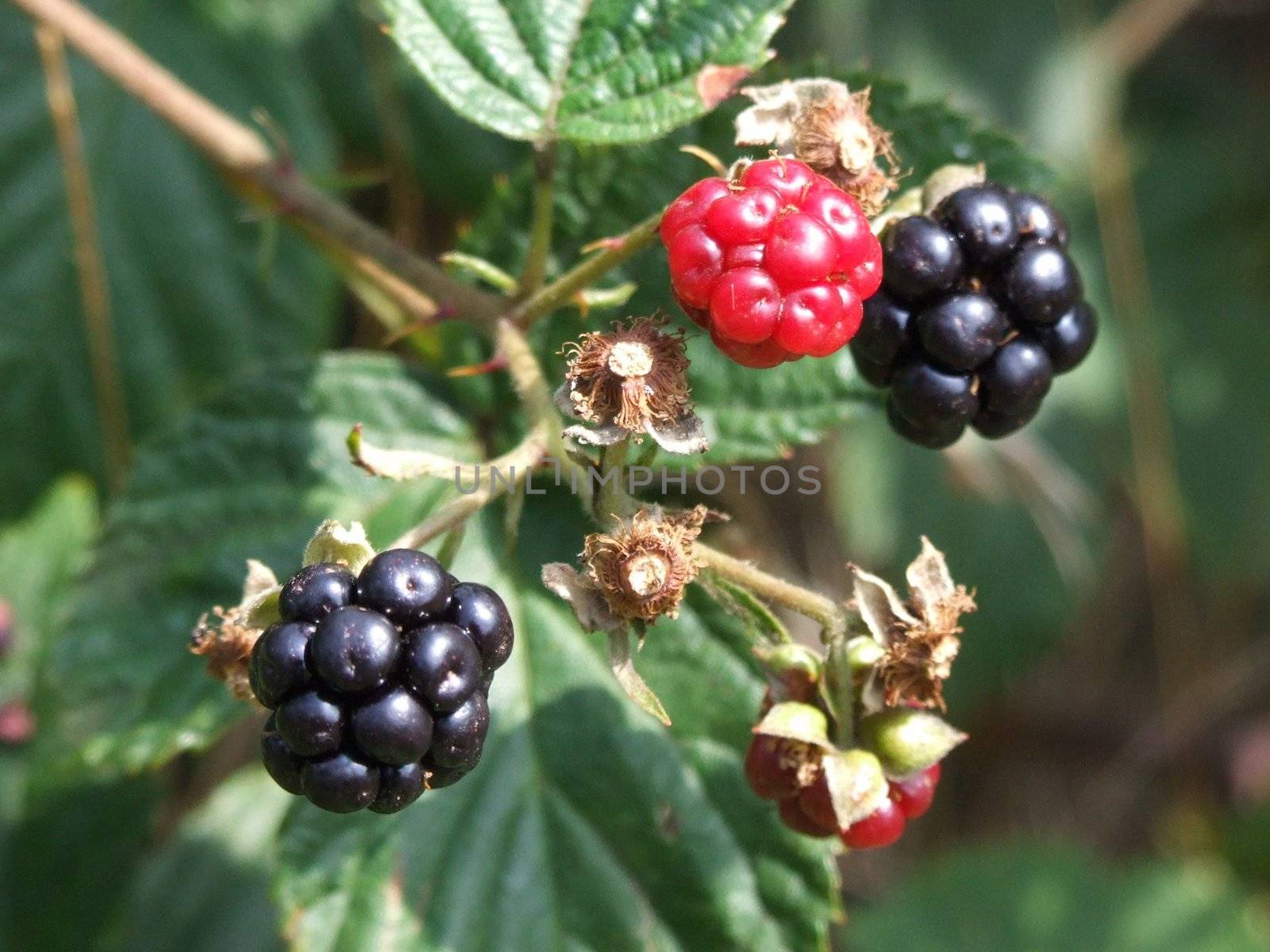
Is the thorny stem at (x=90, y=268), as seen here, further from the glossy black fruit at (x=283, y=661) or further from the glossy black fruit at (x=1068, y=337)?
the glossy black fruit at (x=1068, y=337)

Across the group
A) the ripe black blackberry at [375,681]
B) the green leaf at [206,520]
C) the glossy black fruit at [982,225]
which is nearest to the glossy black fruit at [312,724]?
the ripe black blackberry at [375,681]

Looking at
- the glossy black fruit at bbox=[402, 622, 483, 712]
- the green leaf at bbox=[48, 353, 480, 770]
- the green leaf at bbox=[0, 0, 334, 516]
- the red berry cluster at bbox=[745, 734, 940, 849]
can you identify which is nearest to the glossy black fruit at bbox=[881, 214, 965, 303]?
the red berry cluster at bbox=[745, 734, 940, 849]

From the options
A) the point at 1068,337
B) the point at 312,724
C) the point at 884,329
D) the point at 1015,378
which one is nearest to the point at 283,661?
the point at 312,724

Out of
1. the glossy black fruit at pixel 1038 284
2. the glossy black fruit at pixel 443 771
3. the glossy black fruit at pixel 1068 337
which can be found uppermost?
the glossy black fruit at pixel 1038 284

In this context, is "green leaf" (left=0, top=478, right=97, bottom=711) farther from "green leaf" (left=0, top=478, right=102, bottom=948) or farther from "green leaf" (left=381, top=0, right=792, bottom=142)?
"green leaf" (left=381, top=0, right=792, bottom=142)

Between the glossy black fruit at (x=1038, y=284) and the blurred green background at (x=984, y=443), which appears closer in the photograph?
the glossy black fruit at (x=1038, y=284)

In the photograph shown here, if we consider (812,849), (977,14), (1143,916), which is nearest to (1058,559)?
(1143,916)
